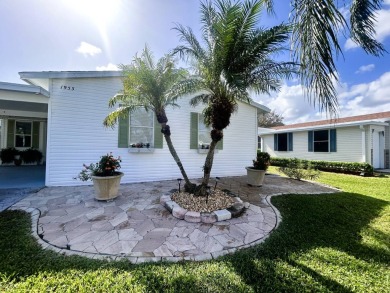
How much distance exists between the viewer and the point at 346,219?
4.32 metres

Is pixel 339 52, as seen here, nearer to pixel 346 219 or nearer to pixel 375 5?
pixel 375 5

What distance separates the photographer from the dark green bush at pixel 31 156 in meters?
10.7

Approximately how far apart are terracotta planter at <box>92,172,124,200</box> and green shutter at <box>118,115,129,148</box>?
7.21ft

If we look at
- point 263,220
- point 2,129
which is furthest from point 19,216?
point 2,129

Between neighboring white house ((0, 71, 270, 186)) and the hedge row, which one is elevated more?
neighboring white house ((0, 71, 270, 186))

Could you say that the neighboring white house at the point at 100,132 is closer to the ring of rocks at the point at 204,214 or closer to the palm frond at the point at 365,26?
the ring of rocks at the point at 204,214

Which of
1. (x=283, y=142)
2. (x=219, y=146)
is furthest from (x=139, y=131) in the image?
(x=283, y=142)

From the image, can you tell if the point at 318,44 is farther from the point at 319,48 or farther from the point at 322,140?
the point at 322,140

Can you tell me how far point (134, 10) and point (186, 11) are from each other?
1.65 m

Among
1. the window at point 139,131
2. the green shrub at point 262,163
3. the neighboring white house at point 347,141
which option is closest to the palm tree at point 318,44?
the green shrub at point 262,163

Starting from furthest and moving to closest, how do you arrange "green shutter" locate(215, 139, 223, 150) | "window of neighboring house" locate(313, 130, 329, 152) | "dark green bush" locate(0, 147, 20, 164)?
"window of neighboring house" locate(313, 130, 329, 152) < "dark green bush" locate(0, 147, 20, 164) < "green shutter" locate(215, 139, 223, 150)

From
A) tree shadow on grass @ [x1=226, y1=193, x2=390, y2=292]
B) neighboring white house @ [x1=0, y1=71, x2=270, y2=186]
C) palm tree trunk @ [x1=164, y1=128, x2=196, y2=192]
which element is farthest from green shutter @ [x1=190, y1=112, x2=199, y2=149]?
tree shadow on grass @ [x1=226, y1=193, x2=390, y2=292]

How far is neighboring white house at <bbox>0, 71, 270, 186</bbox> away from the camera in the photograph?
6.05 meters

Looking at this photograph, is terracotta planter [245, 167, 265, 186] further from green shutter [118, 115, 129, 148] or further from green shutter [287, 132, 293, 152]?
green shutter [287, 132, 293, 152]
